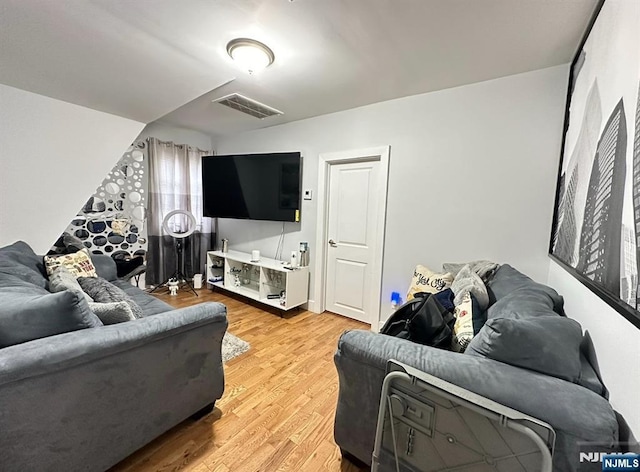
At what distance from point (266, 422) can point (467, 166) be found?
8.12 ft

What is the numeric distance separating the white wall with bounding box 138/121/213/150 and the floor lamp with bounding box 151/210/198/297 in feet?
3.55

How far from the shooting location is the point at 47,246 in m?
2.68

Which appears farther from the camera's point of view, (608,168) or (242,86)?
(242,86)

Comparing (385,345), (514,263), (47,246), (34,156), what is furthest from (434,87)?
(47,246)

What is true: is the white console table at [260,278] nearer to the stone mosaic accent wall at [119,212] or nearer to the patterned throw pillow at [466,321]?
the stone mosaic accent wall at [119,212]

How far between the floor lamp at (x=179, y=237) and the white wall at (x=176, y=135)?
3.55 feet

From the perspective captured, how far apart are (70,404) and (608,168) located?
2270 millimetres

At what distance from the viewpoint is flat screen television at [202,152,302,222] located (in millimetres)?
3342

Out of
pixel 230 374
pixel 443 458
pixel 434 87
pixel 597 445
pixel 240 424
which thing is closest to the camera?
pixel 597 445

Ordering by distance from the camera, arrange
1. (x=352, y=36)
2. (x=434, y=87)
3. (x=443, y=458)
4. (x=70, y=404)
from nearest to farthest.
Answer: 1. (x=443, y=458)
2. (x=70, y=404)
3. (x=352, y=36)
4. (x=434, y=87)

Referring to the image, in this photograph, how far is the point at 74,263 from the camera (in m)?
2.23

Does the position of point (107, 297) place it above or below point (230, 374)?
above

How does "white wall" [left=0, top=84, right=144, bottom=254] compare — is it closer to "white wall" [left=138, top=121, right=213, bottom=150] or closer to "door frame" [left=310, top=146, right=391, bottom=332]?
"white wall" [left=138, top=121, right=213, bottom=150]

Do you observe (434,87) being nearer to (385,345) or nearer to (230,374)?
(385,345)
